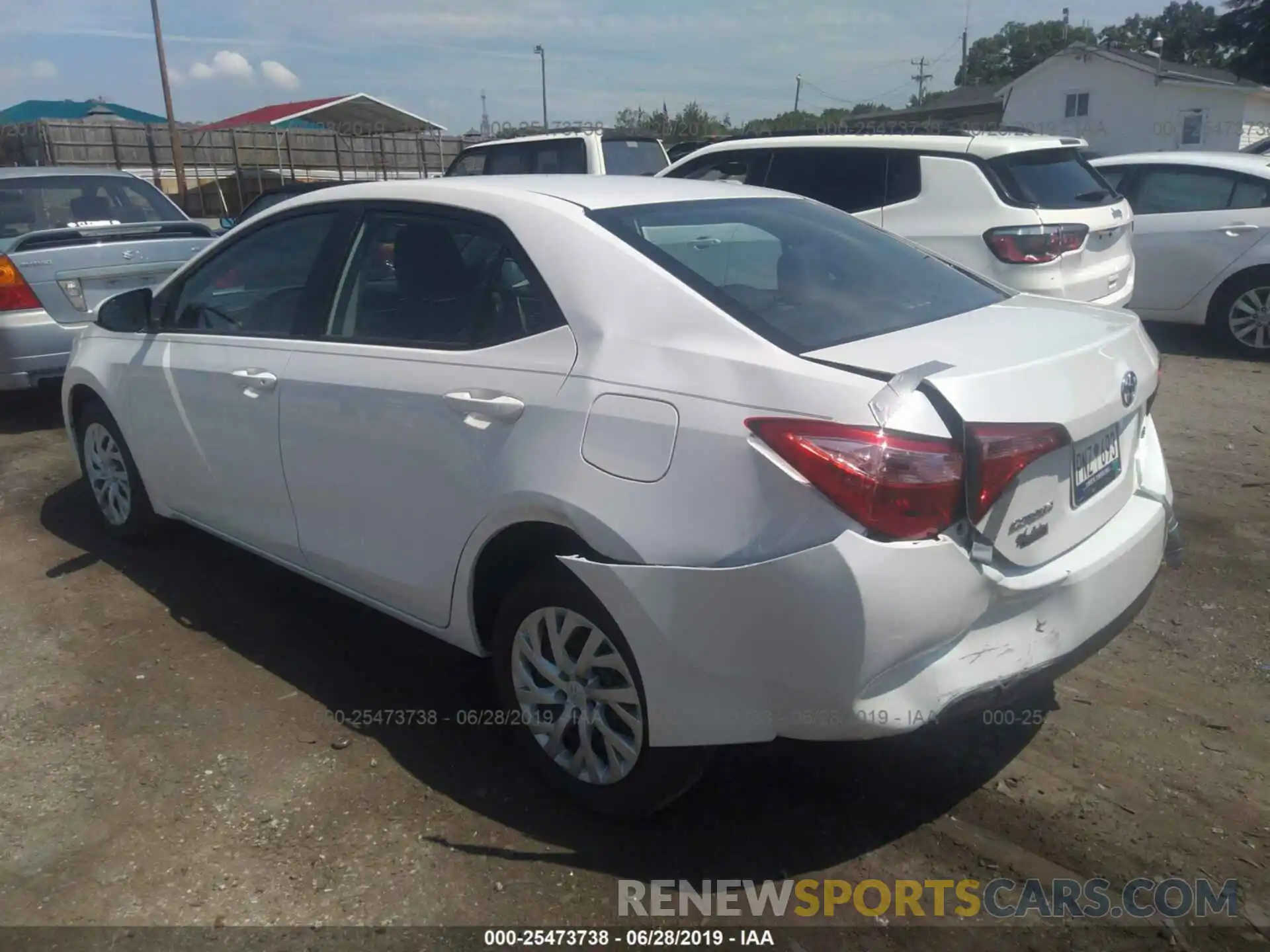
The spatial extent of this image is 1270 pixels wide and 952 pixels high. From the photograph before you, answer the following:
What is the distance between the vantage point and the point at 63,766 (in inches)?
133

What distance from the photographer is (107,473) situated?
507 cm

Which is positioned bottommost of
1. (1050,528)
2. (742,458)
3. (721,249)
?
(1050,528)

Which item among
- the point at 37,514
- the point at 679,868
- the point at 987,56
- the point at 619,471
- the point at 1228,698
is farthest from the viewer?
the point at 987,56

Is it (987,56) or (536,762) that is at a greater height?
(987,56)

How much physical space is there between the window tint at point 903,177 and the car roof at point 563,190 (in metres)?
3.54

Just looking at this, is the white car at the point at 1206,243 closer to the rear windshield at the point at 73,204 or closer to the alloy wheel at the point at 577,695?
the alloy wheel at the point at 577,695

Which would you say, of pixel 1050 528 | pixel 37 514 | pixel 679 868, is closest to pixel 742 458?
pixel 1050 528

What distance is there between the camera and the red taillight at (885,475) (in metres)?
2.33

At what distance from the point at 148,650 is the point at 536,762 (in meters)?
1.92

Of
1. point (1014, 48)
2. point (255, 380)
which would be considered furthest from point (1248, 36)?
point (255, 380)

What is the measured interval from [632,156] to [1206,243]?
574 cm

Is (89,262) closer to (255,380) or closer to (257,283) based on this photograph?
(257,283)

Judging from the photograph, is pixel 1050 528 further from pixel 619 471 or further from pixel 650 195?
pixel 650 195

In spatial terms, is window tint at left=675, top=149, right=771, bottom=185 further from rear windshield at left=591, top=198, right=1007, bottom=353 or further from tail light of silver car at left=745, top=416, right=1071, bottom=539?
tail light of silver car at left=745, top=416, right=1071, bottom=539
